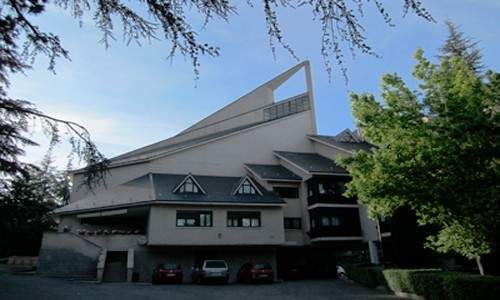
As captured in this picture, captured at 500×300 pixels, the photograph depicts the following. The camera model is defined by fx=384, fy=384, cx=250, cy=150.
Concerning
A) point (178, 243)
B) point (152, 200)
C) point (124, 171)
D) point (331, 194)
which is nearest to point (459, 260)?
point (331, 194)

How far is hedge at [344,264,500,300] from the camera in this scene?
12.6 meters

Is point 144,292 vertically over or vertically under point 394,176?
under

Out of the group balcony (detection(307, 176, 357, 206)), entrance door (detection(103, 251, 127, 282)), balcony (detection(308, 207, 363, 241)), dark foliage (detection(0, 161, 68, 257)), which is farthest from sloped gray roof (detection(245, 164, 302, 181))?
dark foliage (detection(0, 161, 68, 257))

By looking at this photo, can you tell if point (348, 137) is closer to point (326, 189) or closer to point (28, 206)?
point (326, 189)

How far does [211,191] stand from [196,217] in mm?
2746

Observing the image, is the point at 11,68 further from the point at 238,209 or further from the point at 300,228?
the point at 300,228

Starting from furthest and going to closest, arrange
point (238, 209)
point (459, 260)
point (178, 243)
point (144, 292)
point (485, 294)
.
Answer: point (238, 209), point (178, 243), point (459, 260), point (144, 292), point (485, 294)

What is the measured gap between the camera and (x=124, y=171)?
33094 millimetres

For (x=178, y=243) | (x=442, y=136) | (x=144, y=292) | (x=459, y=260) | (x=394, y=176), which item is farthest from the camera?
(x=178, y=243)

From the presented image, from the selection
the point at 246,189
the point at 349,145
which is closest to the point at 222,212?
the point at 246,189

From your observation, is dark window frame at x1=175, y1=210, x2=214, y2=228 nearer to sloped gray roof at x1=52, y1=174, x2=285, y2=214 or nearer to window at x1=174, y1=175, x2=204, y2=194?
sloped gray roof at x1=52, y1=174, x2=285, y2=214

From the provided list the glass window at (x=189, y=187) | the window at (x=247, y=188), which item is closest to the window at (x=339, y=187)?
the window at (x=247, y=188)

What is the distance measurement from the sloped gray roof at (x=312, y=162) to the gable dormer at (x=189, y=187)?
8.90m

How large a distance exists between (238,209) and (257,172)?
4.93 meters
